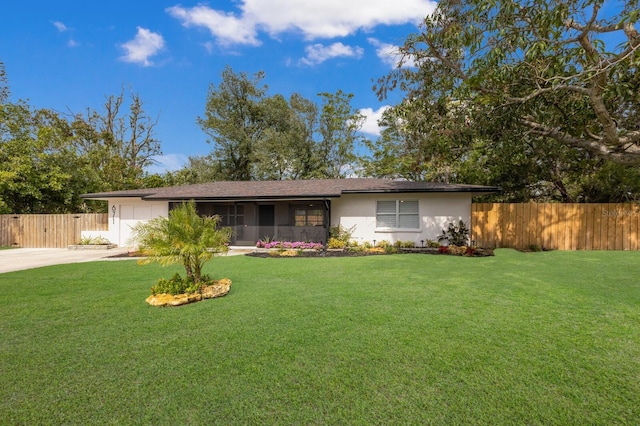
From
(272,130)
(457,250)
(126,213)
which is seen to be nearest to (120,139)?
(272,130)

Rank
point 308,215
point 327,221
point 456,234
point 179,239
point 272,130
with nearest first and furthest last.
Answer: point 179,239 < point 456,234 < point 327,221 < point 308,215 < point 272,130

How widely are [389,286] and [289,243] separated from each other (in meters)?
7.74

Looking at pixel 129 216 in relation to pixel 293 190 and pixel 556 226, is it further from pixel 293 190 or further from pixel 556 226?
pixel 556 226

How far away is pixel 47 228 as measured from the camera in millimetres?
16078

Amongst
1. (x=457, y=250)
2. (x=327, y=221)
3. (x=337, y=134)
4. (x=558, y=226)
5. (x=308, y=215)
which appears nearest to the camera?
(x=457, y=250)

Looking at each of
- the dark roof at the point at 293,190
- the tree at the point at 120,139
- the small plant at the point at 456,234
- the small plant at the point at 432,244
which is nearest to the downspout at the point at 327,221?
the dark roof at the point at 293,190

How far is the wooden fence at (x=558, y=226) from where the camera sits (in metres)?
13.1

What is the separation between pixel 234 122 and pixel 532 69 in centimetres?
2568

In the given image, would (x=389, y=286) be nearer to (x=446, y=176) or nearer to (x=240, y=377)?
(x=240, y=377)

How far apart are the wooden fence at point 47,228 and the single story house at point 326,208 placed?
87 centimetres

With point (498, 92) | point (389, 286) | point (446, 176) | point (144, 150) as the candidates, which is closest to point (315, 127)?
point (446, 176)

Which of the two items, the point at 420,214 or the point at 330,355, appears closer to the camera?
the point at 330,355

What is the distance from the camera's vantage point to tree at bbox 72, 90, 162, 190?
2530 centimetres

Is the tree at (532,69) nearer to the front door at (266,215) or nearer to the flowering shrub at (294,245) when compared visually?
the flowering shrub at (294,245)
